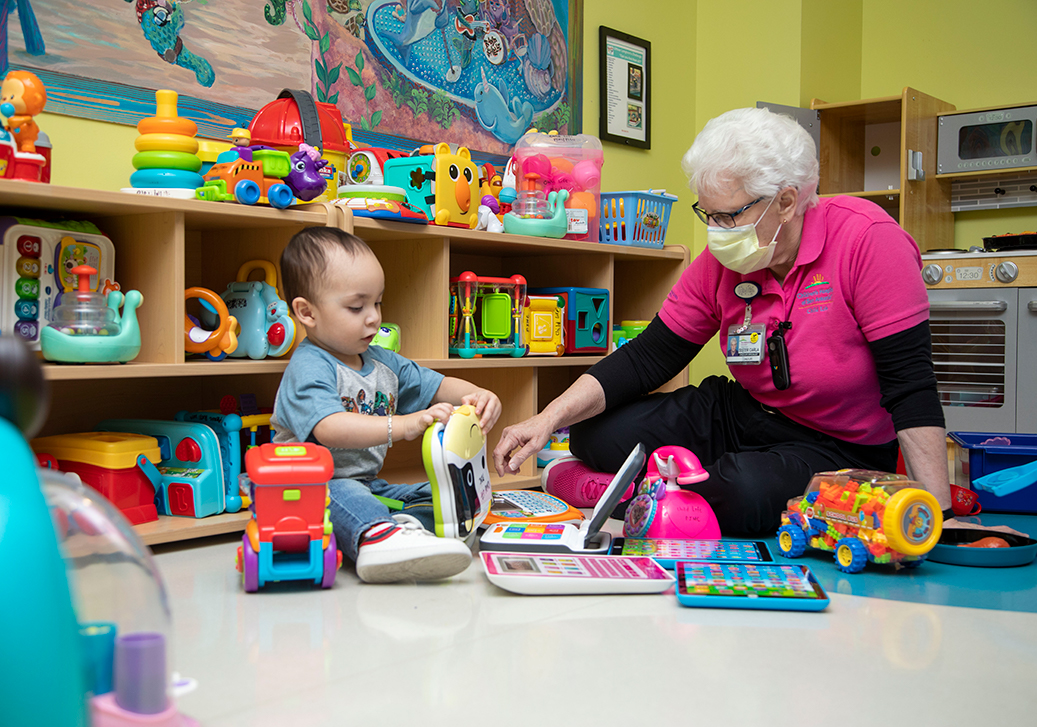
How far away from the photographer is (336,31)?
2270 millimetres

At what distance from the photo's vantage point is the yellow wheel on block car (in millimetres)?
1427

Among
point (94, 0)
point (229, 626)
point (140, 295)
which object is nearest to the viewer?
point (229, 626)

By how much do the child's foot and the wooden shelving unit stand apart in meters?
0.45

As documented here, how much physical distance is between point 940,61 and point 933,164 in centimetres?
53

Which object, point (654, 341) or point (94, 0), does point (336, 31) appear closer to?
point (94, 0)

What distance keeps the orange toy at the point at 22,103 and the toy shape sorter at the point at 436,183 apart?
2.63 feet

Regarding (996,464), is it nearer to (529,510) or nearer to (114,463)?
(529,510)

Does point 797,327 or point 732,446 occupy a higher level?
point 797,327

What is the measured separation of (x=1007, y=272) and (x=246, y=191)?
8.26 ft

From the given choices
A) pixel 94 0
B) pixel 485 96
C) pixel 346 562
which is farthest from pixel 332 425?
pixel 485 96

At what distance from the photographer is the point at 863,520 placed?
1.48 metres

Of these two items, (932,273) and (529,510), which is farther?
(932,273)

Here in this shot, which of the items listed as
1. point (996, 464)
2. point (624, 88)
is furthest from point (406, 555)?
point (624, 88)

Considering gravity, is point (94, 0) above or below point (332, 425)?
above
